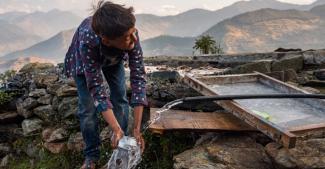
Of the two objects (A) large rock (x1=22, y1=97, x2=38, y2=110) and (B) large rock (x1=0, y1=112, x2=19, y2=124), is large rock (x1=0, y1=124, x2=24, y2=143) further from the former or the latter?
(A) large rock (x1=22, y1=97, x2=38, y2=110)

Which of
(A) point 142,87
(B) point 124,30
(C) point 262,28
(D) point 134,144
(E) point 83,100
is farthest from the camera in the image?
(C) point 262,28

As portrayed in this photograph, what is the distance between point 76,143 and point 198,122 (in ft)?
6.79

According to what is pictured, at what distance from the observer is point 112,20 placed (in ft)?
8.36

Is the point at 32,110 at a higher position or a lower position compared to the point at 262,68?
lower

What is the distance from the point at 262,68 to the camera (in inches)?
229

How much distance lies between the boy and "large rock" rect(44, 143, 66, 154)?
1.71m

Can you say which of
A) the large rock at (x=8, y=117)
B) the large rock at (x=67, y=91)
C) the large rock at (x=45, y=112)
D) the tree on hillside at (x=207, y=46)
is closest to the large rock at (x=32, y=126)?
the large rock at (x=45, y=112)

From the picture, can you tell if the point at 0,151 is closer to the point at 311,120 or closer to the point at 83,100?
the point at 83,100

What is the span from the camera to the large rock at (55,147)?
552cm

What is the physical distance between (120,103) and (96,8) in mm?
1254

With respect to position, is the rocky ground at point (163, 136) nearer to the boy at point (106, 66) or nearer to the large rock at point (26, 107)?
the large rock at point (26, 107)

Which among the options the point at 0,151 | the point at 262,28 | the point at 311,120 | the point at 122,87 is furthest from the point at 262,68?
the point at 262,28

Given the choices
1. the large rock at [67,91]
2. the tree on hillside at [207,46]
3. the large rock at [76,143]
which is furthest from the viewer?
the tree on hillside at [207,46]

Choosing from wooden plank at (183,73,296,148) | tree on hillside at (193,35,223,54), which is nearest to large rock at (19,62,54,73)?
tree on hillside at (193,35,223,54)
